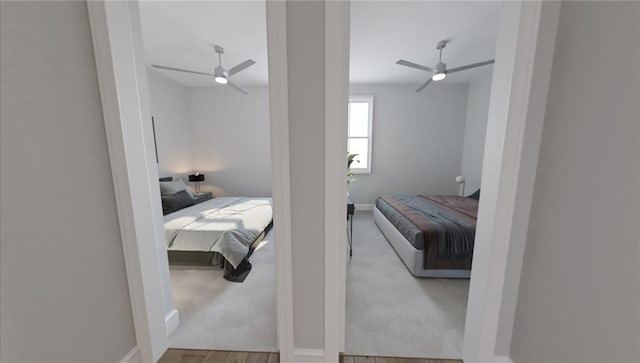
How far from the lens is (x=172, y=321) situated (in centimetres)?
157

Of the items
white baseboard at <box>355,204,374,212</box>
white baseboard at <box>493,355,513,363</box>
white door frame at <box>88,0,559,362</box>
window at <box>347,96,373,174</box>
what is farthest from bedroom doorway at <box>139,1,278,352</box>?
white baseboard at <box>355,204,374,212</box>

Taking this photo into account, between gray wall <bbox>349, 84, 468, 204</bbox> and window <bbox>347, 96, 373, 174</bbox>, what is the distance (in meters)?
0.12

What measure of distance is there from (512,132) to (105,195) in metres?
2.06

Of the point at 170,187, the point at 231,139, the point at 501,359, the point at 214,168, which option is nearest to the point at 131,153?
the point at 501,359

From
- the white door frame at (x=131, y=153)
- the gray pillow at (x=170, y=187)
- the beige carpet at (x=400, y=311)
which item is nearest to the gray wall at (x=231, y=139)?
the gray pillow at (x=170, y=187)

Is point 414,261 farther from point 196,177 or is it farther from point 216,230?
point 196,177

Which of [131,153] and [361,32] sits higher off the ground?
[361,32]

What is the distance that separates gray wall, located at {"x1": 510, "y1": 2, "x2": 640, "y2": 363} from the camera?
0.72 meters

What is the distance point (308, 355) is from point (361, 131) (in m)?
4.17

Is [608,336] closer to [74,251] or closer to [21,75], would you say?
[74,251]

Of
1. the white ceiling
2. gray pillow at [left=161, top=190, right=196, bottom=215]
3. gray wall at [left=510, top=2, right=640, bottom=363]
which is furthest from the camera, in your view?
gray pillow at [left=161, top=190, right=196, bottom=215]

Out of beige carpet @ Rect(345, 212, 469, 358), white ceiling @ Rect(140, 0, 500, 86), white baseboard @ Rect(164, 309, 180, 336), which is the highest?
white ceiling @ Rect(140, 0, 500, 86)

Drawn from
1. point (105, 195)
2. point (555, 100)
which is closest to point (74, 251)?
point (105, 195)

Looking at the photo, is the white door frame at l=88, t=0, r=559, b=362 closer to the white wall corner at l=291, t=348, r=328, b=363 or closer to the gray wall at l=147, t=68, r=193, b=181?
the white wall corner at l=291, t=348, r=328, b=363
